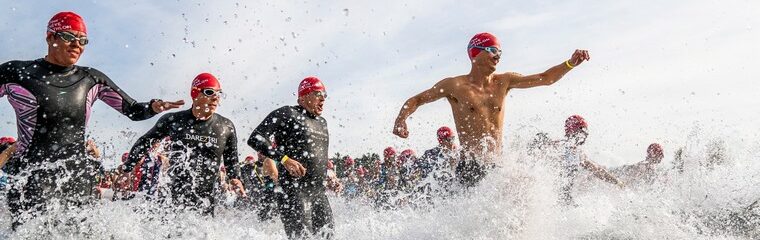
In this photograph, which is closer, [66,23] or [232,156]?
[66,23]

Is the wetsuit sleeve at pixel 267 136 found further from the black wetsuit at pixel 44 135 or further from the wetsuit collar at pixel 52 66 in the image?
the wetsuit collar at pixel 52 66

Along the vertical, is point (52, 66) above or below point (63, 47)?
below

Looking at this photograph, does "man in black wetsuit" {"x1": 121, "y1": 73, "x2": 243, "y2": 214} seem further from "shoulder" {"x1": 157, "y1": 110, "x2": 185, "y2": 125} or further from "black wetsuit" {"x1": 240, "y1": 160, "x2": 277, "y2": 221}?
"black wetsuit" {"x1": 240, "y1": 160, "x2": 277, "y2": 221}

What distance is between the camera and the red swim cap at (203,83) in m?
5.28

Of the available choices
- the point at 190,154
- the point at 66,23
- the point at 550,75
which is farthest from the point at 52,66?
the point at 550,75

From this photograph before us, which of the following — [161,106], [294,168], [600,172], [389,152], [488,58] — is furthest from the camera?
[389,152]

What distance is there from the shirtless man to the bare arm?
87.2 inches

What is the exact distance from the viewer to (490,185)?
476 cm

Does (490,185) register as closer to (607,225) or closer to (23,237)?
(607,225)

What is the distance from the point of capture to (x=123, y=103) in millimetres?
4441

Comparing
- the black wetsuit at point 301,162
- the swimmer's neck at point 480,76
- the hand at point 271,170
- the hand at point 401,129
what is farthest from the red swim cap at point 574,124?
the hand at point 271,170

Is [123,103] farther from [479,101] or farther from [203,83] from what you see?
[479,101]

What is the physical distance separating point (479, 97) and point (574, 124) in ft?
10.8

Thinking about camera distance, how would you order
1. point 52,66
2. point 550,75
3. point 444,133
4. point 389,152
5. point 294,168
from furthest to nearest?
point 389,152 < point 444,133 < point 550,75 < point 294,168 < point 52,66
